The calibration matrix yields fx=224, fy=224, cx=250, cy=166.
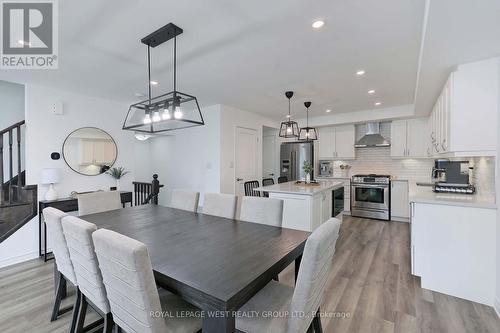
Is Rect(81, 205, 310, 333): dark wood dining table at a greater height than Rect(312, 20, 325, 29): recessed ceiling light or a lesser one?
lesser

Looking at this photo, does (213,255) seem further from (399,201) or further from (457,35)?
(399,201)

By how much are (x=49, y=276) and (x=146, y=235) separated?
1.98m

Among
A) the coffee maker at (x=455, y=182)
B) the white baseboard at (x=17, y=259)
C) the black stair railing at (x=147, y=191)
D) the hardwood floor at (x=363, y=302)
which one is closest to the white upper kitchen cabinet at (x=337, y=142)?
the coffee maker at (x=455, y=182)

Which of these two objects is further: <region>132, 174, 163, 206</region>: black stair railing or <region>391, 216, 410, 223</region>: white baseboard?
<region>391, 216, 410, 223</region>: white baseboard

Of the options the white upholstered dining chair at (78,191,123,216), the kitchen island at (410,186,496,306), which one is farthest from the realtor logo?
the kitchen island at (410,186,496,306)

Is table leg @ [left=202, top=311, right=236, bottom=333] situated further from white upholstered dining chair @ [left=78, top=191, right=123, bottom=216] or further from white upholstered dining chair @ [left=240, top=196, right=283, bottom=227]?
white upholstered dining chair @ [left=78, top=191, right=123, bottom=216]

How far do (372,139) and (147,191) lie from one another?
17.0 ft

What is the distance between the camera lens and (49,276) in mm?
2684

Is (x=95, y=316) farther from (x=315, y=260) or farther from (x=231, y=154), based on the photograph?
(x=231, y=154)

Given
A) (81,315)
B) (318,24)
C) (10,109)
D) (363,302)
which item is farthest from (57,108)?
(363,302)

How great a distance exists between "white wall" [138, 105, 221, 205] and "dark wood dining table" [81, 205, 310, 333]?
233cm

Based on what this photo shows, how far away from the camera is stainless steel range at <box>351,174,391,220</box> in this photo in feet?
16.6

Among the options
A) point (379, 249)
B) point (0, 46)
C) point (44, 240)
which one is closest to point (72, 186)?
point (44, 240)

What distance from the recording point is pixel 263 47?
225 cm
